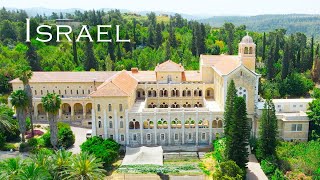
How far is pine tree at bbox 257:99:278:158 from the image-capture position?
144 feet

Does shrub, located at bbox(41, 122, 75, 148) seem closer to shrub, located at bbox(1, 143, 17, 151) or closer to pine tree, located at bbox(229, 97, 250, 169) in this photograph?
shrub, located at bbox(1, 143, 17, 151)

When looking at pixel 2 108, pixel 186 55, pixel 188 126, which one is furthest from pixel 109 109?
pixel 186 55

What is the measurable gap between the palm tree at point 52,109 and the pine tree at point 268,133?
82.9ft

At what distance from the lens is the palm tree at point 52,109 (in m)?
46.5

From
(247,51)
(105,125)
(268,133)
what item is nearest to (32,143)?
(105,125)

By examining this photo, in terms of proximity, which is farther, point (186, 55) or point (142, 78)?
point (186, 55)

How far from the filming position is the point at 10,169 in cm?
3145

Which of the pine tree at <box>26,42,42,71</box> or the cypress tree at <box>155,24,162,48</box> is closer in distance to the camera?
the pine tree at <box>26,42,42,71</box>

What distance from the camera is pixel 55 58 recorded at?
92.9 meters

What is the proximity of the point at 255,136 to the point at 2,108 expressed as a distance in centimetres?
3524

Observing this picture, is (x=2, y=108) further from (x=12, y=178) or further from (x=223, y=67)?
(x=223, y=67)

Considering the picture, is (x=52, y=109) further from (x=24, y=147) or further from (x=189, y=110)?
(x=189, y=110)

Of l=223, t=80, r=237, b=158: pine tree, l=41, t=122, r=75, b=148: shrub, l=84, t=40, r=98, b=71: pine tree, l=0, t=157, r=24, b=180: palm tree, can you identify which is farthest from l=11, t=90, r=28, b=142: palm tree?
l=84, t=40, r=98, b=71: pine tree

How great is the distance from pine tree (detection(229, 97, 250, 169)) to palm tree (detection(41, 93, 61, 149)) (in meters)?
21.9
